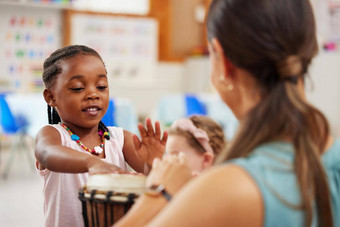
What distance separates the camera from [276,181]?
2.81ft

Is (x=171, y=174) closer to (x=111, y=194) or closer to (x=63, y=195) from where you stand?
(x=111, y=194)

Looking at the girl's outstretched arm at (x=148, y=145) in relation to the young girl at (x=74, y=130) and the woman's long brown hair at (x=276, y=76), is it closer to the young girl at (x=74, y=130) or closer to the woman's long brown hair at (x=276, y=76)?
the young girl at (x=74, y=130)

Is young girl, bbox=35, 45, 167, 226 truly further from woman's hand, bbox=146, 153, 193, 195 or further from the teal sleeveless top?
the teal sleeveless top

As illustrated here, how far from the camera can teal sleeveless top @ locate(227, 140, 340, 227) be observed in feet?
2.75

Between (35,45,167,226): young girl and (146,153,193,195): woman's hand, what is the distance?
0.18 meters

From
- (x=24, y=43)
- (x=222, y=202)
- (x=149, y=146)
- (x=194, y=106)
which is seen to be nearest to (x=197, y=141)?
(x=149, y=146)

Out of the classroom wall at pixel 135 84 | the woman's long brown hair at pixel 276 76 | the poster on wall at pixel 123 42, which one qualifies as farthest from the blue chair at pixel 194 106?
the woman's long brown hair at pixel 276 76

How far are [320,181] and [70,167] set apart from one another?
0.55 meters

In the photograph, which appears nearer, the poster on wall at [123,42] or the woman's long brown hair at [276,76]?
the woman's long brown hair at [276,76]

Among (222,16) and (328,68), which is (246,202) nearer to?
(222,16)

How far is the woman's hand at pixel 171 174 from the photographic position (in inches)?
40.6

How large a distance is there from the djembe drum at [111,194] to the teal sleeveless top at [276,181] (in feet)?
1.01

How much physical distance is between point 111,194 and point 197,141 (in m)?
0.94

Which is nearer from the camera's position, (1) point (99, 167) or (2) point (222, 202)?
(2) point (222, 202)
